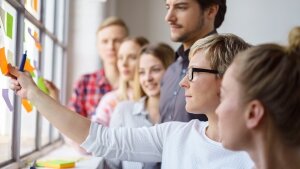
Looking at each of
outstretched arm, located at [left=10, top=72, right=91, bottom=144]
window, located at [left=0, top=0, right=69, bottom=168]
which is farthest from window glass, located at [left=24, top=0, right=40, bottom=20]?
outstretched arm, located at [left=10, top=72, right=91, bottom=144]

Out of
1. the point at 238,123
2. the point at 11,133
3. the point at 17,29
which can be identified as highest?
the point at 17,29

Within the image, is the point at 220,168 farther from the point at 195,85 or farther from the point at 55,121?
the point at 55,121

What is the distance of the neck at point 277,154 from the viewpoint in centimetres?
98

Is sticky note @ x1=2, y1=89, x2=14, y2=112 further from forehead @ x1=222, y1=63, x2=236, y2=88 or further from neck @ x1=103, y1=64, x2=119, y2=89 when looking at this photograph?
neck @ x1=103, y1=64, x2=119, y2=89

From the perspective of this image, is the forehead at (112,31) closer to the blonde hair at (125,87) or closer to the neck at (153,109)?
the blonde hair at (125,87)

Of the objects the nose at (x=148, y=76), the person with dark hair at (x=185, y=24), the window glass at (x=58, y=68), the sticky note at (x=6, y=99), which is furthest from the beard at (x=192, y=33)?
the window glass at (x=58, y=68)

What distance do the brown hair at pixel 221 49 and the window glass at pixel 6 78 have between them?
65 cm

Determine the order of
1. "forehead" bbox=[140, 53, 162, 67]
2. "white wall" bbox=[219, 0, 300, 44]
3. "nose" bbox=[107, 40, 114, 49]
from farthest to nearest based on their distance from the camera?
"nose" bbox=[107, 40, 114, 49] < "forehead" bbox=[140, 53, 162, 67] < "white wall" bbox=[219, 0, 300, 44]

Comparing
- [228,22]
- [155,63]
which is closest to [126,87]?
[155,63]

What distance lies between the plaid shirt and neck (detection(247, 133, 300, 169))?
2139 millimetres

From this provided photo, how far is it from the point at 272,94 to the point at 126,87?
5.96 ft

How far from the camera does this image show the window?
159 centimetres

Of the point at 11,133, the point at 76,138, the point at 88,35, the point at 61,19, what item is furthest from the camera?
the point at 88,35

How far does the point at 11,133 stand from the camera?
1.80 m
